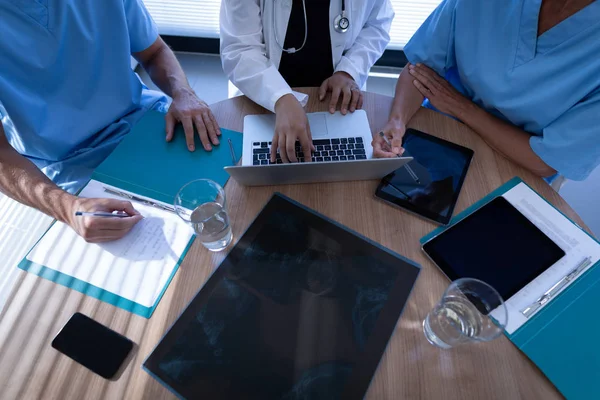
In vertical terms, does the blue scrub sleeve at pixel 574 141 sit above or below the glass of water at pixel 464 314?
above

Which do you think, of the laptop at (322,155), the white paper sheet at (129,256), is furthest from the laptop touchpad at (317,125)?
the white paper sheet at (129,256)

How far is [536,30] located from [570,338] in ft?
2.46

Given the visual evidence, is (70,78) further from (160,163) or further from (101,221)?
(101,221)

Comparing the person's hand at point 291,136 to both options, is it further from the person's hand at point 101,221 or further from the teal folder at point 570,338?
the teal folder at point 570,338

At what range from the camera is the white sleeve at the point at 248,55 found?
3.13 feet

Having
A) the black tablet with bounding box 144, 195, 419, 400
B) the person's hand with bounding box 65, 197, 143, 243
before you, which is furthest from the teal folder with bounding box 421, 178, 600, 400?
the person's hand with bounding box 65, 197, 143, 243

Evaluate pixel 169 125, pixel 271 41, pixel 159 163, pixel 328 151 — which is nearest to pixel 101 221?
pixel 159 163

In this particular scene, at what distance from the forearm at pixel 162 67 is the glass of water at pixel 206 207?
0.51 meters

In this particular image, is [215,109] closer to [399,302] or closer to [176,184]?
[176,184]

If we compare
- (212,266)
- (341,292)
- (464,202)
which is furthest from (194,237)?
(464,202)

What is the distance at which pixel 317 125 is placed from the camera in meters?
0.94

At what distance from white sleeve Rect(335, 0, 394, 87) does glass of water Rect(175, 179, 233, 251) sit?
655mm

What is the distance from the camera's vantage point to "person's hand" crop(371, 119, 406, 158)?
83 centimetres

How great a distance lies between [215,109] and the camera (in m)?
1.00
